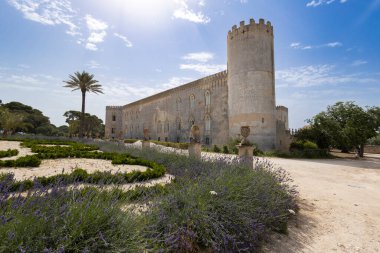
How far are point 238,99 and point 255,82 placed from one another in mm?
2113

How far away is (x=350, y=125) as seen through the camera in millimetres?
18062

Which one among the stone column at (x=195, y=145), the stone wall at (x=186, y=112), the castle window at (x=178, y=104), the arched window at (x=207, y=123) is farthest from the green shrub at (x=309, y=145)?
the castle window at (x=178, y=104)

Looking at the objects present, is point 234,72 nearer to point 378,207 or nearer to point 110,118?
point 378,207

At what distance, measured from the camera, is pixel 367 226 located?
14.1ft

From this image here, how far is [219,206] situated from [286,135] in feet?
70.8

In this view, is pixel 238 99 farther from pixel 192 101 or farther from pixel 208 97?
pixel 192 101

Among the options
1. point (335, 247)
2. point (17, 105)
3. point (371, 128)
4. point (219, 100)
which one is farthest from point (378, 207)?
point (17, 105)

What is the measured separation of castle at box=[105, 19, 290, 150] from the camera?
2097 cm

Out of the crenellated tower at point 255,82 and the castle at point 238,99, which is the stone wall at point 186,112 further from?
the crenellated tower at point 255,82

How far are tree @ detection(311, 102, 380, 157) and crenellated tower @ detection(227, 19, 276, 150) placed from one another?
4.31 m

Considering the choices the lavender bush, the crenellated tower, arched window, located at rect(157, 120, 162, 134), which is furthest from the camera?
arched window, located at rect(157, 120, 162, 134)

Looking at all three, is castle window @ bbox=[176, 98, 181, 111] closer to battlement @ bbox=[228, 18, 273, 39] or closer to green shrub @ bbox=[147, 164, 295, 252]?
battlement @ bbox=[228, 18, 273, 39]

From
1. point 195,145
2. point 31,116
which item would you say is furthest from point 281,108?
point 31,116

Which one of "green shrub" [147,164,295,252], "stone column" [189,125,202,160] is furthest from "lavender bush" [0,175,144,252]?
"stone column" [189,125,202,160]
